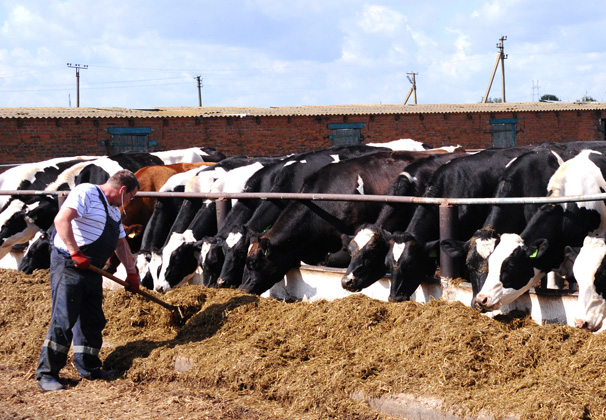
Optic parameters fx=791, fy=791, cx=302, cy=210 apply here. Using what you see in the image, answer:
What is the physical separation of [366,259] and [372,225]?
0.49 metres

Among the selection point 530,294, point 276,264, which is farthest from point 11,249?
point 530,294

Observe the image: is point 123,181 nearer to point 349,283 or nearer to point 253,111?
point 349,283

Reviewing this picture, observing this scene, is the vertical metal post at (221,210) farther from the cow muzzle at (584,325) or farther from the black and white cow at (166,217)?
the cow muzzle at (584,325)

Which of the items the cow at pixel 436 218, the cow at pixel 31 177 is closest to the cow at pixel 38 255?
the cow at pixel 31 177

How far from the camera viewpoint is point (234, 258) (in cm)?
838

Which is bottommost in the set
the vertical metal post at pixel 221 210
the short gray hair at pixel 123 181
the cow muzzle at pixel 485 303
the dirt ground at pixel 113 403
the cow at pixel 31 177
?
the dirt ground at pixel 113 403

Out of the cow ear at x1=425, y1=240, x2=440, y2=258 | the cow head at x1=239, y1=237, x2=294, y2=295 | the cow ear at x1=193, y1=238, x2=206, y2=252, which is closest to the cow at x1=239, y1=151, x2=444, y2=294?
the cow head at x1=239, y1=237, x2=294, y2=295

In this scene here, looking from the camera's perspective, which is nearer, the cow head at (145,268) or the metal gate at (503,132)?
the cow head at (145,268)

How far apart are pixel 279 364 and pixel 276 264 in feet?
8.60

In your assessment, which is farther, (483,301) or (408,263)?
(408,263)

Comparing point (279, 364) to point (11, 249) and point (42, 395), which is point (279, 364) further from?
point (11, 249)

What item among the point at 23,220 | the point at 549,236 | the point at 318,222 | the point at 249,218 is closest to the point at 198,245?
the point at 249,218

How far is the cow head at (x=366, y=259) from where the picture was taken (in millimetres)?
7270

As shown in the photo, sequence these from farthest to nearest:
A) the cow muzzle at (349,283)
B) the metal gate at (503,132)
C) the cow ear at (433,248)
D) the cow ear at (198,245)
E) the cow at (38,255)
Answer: the metal gate at (503,132)
the cow at (38,255)
the cow ear at (198,245)
the cow muzzle at (349,283)
the cow ear at (433,248)
